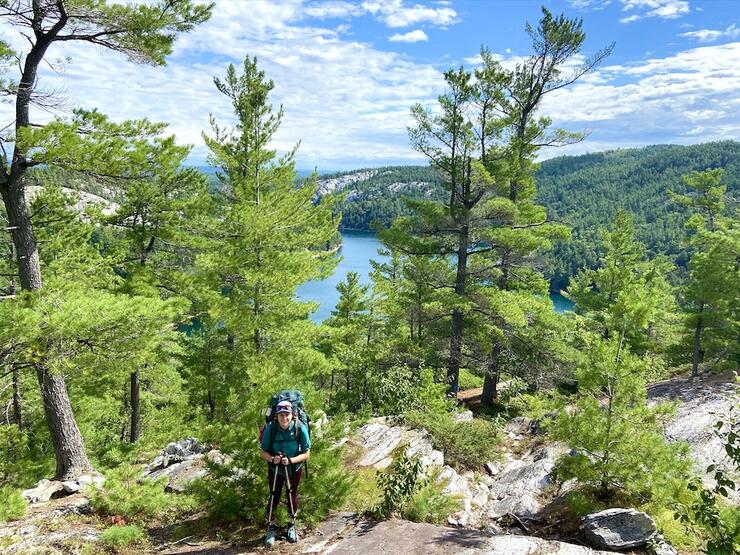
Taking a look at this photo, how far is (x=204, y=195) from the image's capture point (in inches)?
484

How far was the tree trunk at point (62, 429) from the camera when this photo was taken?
7934 mm

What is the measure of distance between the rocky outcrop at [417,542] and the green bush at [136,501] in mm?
2166

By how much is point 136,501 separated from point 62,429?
293cm

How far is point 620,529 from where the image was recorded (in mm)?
5355

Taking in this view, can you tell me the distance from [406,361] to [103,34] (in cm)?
1243

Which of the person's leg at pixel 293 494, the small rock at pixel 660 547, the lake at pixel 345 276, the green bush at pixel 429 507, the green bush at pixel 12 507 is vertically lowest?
the lake at pixel 345 276

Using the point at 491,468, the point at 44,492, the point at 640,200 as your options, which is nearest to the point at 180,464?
the point at 44,492

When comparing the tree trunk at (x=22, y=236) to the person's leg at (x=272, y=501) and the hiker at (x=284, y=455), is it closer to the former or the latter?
the hiker at (x=284, y=455)

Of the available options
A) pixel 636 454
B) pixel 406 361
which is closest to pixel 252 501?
pixel 636 454

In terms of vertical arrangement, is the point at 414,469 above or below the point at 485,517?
above

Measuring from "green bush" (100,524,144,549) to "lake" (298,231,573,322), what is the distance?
21140mm

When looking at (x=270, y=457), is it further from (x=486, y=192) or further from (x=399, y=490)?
(x=486, y=192)

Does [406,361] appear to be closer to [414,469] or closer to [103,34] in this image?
[414,469]

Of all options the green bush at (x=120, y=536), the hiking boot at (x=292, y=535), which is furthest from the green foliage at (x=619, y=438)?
the green bush at (x=120, y=536)
